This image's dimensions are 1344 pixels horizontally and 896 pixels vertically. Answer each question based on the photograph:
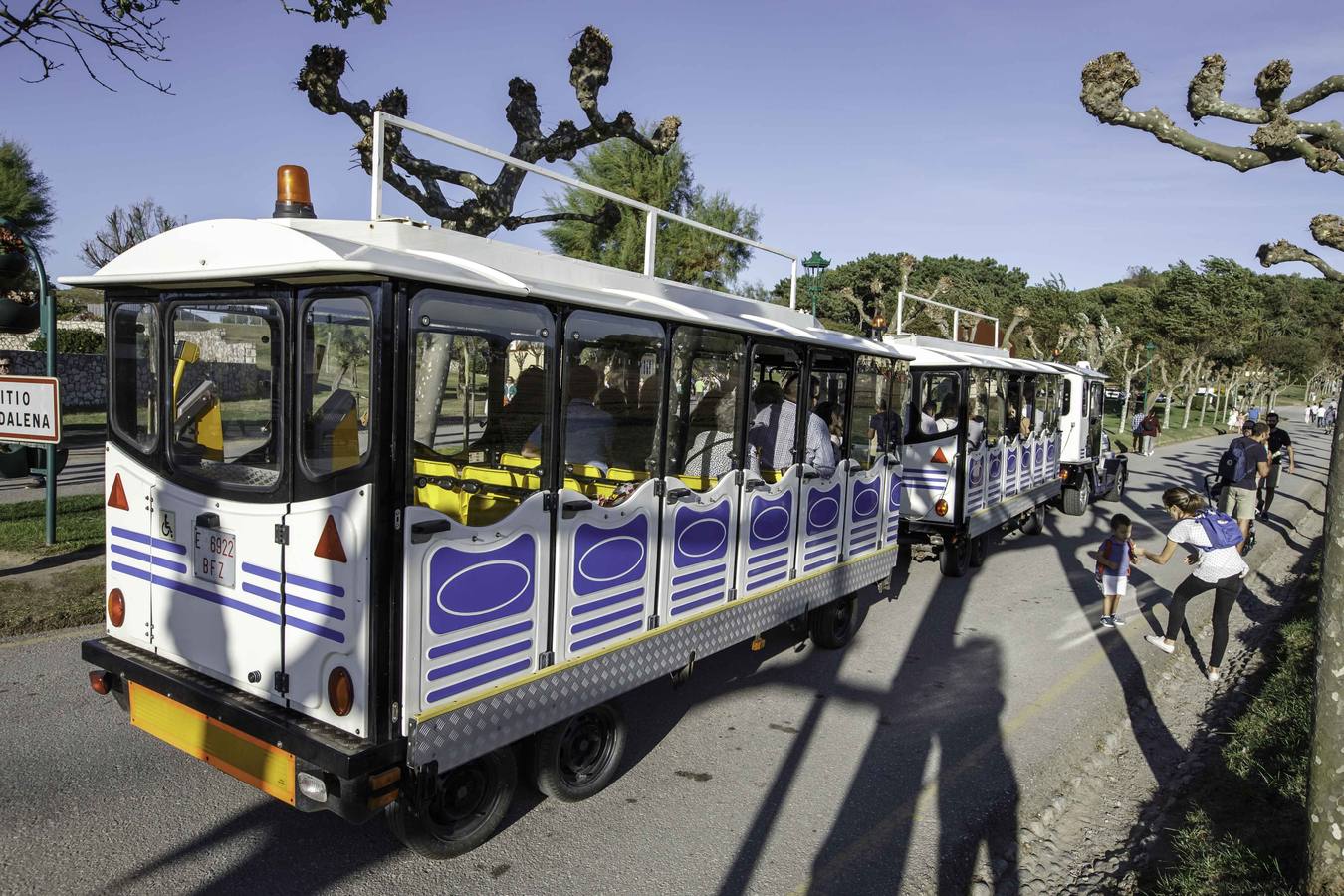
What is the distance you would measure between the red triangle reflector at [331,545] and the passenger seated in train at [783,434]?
2.71 meters

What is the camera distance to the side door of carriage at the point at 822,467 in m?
5.92

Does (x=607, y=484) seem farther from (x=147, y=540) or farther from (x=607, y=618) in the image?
(x=147, y=540)

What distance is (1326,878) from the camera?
10.6 feet

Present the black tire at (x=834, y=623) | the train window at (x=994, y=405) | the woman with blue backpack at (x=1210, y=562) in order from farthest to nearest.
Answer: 1. the train window at (x=994, y=405)
2. the black tire at (x=834, y=623)
3. the woman with blue backpack at (x=1210, y=562)

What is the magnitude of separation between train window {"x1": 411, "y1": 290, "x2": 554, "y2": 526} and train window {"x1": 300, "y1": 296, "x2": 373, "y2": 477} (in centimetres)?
21

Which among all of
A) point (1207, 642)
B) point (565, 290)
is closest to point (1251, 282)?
point (1207, 642)

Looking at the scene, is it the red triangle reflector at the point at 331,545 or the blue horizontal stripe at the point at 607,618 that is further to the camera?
the blue horizontal stripe at the point at 607,618

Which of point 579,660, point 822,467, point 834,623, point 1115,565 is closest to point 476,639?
point 579,660

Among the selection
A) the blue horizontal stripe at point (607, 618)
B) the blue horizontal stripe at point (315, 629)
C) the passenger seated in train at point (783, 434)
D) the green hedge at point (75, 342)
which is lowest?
the blue horizontal stripe at point (607, 618)

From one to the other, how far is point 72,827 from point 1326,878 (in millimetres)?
5103

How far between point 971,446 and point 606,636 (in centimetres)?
641

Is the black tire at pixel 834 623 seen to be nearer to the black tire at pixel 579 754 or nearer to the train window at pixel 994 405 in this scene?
the black tire at pixel 579 754

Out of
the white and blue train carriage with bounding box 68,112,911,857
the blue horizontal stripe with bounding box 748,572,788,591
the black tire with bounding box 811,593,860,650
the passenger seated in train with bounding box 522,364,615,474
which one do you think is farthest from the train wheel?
the passenger seated in train with bounding box 522,364,615,474

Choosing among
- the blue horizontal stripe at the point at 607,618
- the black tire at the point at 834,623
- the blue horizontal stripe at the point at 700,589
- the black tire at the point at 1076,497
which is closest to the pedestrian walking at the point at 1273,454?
the black tire at the point at 1076,497
